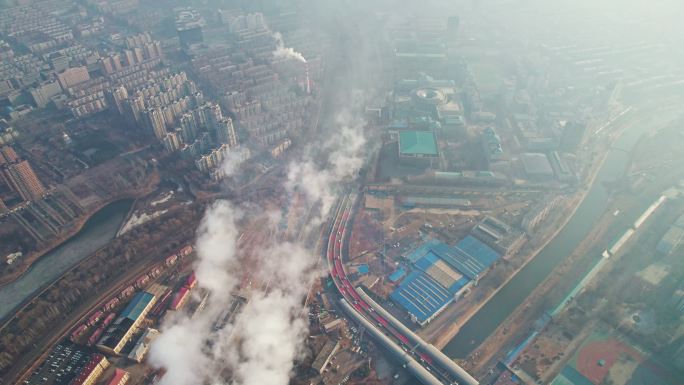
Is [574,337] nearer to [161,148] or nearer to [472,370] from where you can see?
[472,370]

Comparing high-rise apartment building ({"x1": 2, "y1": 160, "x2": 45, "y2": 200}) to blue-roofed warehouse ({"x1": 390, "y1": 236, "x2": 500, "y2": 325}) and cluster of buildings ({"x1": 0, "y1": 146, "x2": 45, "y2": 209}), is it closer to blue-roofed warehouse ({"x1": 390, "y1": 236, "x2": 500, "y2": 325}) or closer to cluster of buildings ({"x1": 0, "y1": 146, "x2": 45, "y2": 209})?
cluster of buildings ({"x1": 0, "y1": 146, "x2": 45, "y2": 209})

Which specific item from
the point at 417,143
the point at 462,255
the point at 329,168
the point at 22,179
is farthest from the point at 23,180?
the point at 462,255

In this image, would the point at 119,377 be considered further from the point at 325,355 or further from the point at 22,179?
the point at 22,179

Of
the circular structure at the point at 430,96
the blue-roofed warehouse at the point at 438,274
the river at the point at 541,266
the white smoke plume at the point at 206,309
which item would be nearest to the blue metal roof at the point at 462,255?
the blue-roofed warehouse at the point at 438,274

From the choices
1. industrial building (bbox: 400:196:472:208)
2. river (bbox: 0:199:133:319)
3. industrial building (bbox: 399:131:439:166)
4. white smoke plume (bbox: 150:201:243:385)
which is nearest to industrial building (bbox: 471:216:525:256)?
industrial building (bbox: 400:196:472:208)

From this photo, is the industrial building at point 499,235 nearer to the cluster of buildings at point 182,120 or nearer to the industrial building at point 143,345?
the cluster of buildings at point 182,120

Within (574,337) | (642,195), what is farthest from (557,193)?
(574,337)
